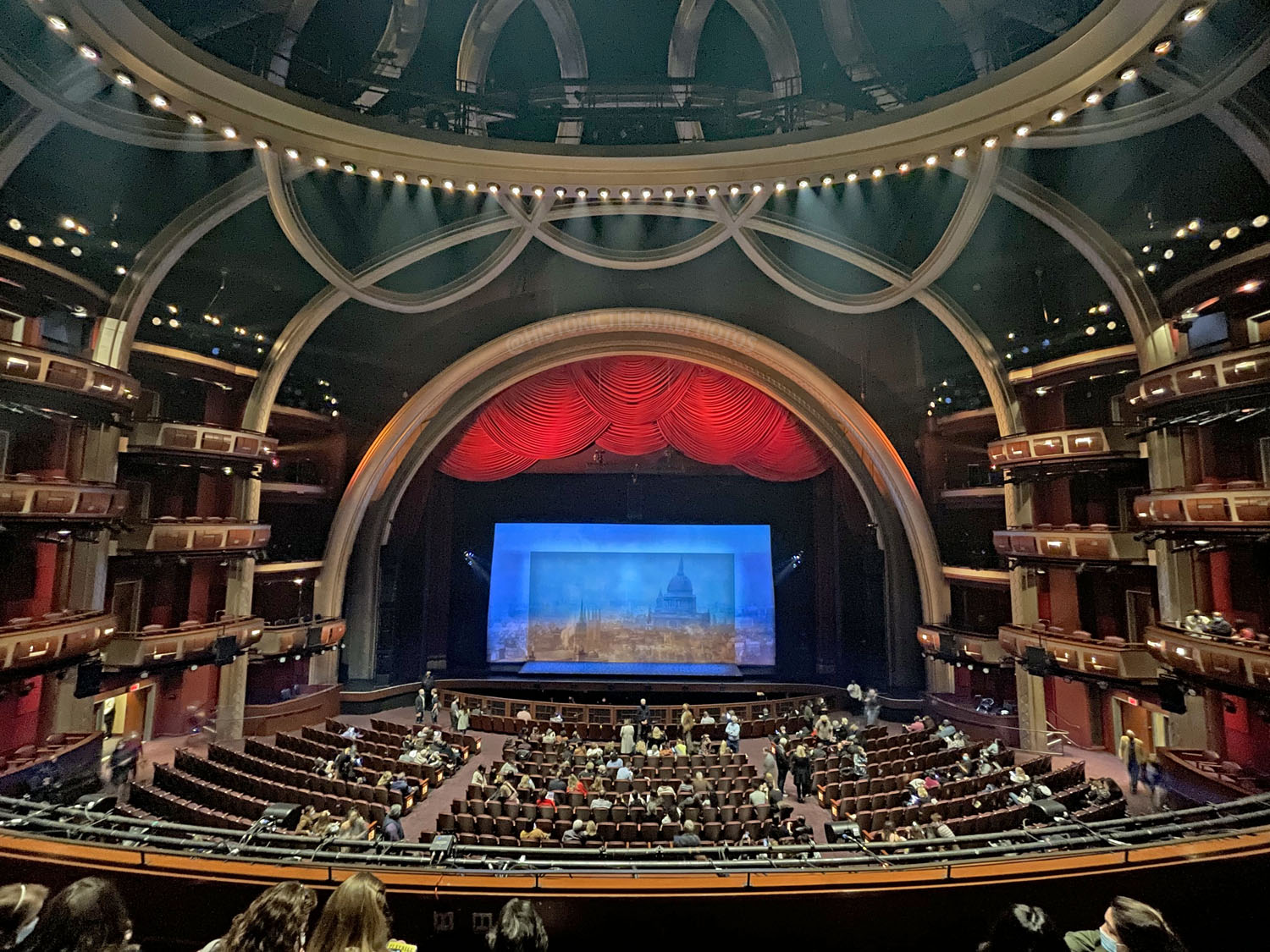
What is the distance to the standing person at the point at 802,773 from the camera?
34.5 feet

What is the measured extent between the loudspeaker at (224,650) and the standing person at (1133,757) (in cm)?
1730

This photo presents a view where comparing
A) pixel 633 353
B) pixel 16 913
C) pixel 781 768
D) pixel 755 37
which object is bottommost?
pixel 781 768

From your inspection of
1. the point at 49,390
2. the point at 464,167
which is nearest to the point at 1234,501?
the point at 464,167

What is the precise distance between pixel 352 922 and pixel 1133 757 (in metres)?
13.5

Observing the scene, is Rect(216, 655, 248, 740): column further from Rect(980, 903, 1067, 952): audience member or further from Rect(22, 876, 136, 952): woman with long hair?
Rect(980, 903, 1067, 952): audience member

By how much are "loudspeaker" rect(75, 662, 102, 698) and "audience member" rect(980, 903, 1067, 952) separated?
560 inches

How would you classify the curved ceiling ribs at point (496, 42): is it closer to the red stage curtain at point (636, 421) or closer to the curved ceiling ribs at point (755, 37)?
the curved ceiling ribs at point (755, 37)

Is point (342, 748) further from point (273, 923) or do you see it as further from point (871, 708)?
point (871, 708)

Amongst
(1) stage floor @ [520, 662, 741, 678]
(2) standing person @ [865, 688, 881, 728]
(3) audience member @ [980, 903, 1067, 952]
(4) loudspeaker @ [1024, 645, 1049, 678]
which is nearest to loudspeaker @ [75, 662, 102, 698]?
(1) stage floor @ [520, 662, 741, 678]

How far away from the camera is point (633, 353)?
16.7m

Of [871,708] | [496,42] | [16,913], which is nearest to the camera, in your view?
[16,913]

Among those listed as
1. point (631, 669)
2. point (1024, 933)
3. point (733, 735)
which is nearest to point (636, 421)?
point (631, 669)

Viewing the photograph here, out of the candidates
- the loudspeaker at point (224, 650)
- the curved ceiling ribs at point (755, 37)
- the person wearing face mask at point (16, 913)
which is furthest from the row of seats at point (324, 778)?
the curved ceiling ribs at point (755, 37)

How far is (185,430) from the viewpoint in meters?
12.5
